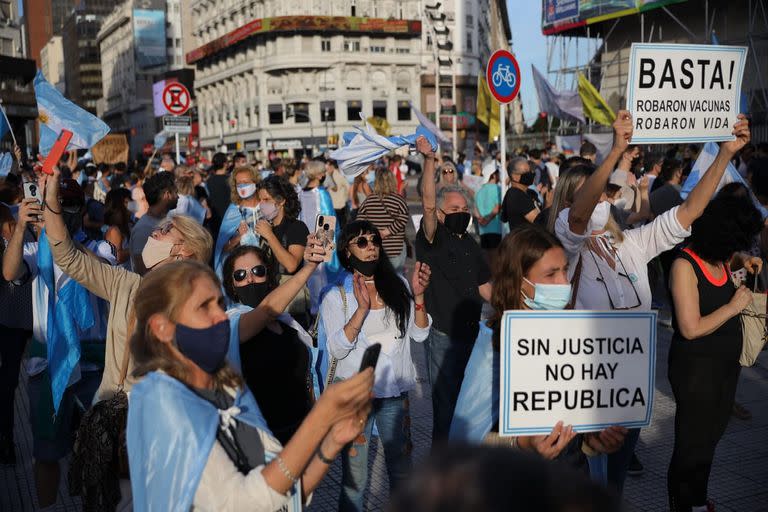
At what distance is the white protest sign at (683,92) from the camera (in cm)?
409

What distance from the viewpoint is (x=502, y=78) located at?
31.3 ft

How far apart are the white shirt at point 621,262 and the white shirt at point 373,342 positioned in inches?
37.2

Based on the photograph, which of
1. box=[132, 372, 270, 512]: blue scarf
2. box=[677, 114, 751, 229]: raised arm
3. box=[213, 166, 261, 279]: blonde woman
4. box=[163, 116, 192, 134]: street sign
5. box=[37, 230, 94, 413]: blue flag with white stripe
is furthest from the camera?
box=[163, 116, 192, 134]: street sign

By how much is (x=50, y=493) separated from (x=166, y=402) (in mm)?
3195

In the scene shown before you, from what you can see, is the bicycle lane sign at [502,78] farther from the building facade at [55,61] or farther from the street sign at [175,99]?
the building facade at [55,61]

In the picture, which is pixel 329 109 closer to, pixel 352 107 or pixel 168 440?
pixel 352 107

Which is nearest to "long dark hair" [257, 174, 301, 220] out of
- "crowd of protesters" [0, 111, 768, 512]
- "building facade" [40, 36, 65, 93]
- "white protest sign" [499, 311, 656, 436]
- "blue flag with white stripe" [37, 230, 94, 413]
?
"crowd of protesters" [0, 111, 768, 512]

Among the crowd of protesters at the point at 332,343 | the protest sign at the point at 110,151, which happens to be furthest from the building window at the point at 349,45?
the crowd of protesters at the point at 332,343

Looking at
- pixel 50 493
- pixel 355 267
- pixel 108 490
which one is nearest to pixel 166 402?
pixel 108 490

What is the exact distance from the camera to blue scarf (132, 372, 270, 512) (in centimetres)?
211

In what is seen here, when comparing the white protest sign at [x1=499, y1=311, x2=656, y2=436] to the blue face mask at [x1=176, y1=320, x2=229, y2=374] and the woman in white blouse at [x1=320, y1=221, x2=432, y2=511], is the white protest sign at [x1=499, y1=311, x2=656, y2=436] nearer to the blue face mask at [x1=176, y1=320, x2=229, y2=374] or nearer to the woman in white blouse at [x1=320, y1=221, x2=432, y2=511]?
the blue face mask at [x1=176, y1=320, x2=229, y2=374]

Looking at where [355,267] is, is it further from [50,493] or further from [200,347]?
[50,493]

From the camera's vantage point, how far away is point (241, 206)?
7.47 m

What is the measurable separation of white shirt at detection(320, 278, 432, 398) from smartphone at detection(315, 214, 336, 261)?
1.55 ft
